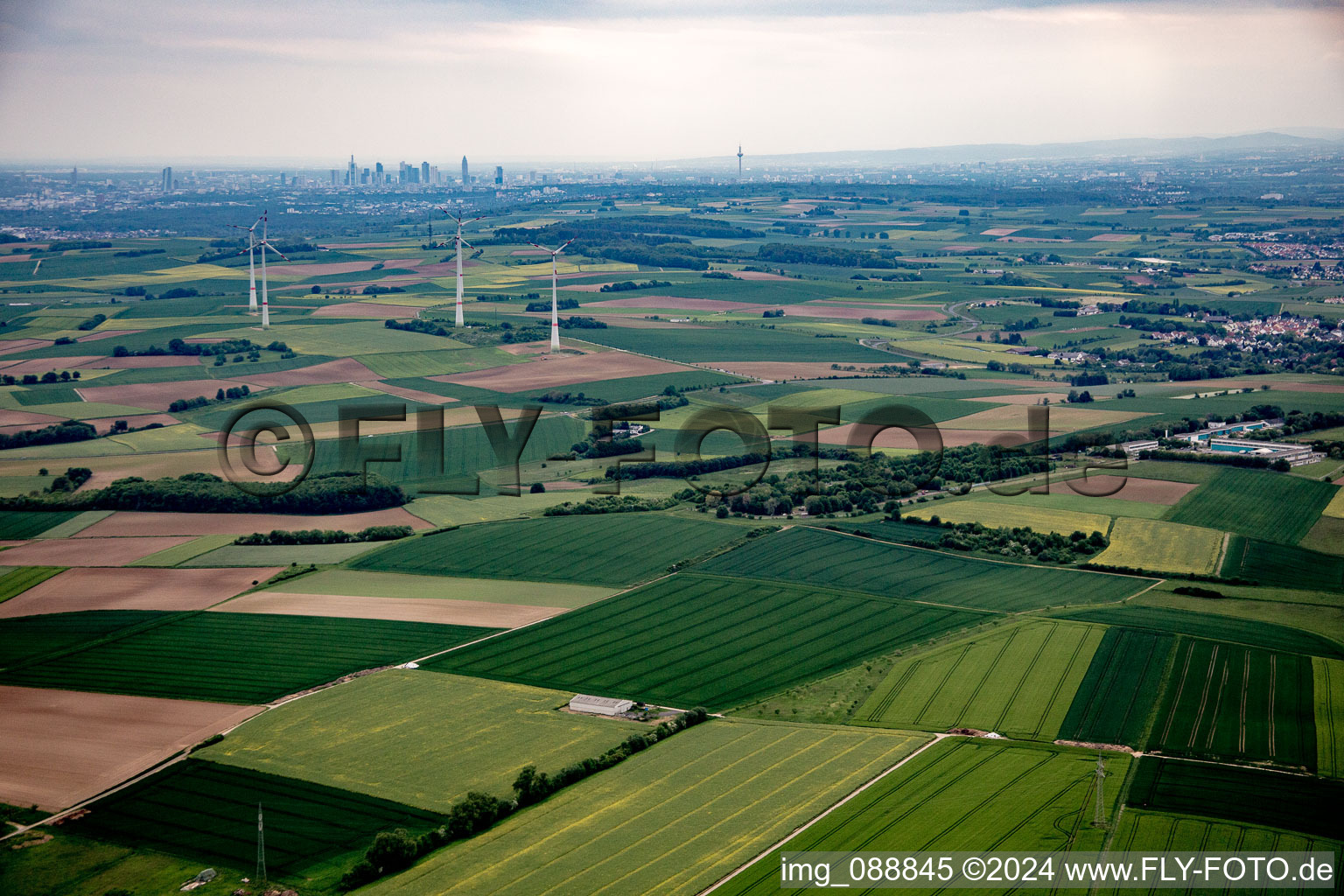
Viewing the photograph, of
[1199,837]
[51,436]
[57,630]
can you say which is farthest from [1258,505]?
[51,436]

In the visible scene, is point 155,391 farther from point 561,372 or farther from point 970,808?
point 970,808

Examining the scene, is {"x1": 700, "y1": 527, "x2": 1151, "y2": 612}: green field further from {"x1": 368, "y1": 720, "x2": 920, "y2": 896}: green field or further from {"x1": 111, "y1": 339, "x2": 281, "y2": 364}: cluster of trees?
{"x1": 111, "y1": 339, "x2": 281, "y2": 364}: cluster of trees

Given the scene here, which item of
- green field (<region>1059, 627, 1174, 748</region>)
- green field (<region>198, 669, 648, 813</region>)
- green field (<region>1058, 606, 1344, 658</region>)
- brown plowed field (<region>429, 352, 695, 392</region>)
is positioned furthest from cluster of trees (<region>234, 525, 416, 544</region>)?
brown plowed field (<region>429, 352, 695, 392</region>)

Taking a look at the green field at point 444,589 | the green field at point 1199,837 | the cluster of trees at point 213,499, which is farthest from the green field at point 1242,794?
the cluster of trees at point 213,499

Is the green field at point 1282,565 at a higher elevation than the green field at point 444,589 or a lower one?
higher

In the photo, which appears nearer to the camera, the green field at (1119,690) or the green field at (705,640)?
the green field at (1119,690)

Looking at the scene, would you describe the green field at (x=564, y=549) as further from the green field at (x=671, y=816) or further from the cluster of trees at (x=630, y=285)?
the cluster of trees at (x=630, y=285)

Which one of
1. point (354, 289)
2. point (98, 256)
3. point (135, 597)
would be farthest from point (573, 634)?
point (98, 256)

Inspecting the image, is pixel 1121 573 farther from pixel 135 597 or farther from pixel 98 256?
pixel 98 256
